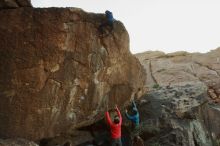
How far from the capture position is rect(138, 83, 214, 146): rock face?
1586 cm

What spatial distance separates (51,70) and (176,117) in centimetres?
777

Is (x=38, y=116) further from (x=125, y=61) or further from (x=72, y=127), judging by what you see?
(x=125, y=61)

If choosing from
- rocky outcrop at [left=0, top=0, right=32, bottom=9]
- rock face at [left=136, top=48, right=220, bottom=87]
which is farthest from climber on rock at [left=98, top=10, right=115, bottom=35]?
rock face at [left=136, top=48, right=220, bottom=87]

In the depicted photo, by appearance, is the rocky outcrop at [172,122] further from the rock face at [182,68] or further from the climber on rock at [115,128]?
the rock face at [182,68]

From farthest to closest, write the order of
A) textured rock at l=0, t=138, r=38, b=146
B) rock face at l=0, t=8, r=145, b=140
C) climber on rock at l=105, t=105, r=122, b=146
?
1. climber on rock at l=105, t=105, r=122, b=146
2. rock face at l=0, t=8, r=145, b=140
3. textured rock at l=0, t=138, r=38, b=146

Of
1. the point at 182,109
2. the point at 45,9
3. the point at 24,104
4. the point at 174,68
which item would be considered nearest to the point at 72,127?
the point at 24,104

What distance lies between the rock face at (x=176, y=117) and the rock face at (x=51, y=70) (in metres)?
3.46

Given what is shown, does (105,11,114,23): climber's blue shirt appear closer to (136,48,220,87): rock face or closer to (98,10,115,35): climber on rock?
(98,10,115,35): climber on rock

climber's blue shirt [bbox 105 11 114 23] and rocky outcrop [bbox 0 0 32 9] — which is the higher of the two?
rocky outcrop [bbox 0 0 32 9]

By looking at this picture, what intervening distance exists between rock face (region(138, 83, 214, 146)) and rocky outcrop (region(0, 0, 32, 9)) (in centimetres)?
851

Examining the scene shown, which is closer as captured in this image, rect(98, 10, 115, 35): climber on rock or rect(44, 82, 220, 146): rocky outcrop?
rect(98, 10, 115, 35): climber on rock

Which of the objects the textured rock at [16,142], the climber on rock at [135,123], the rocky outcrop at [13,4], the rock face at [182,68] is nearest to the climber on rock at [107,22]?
the rocky outcrop at [13,4]

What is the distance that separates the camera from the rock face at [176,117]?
15859mm

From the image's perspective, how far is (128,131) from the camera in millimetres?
16359
